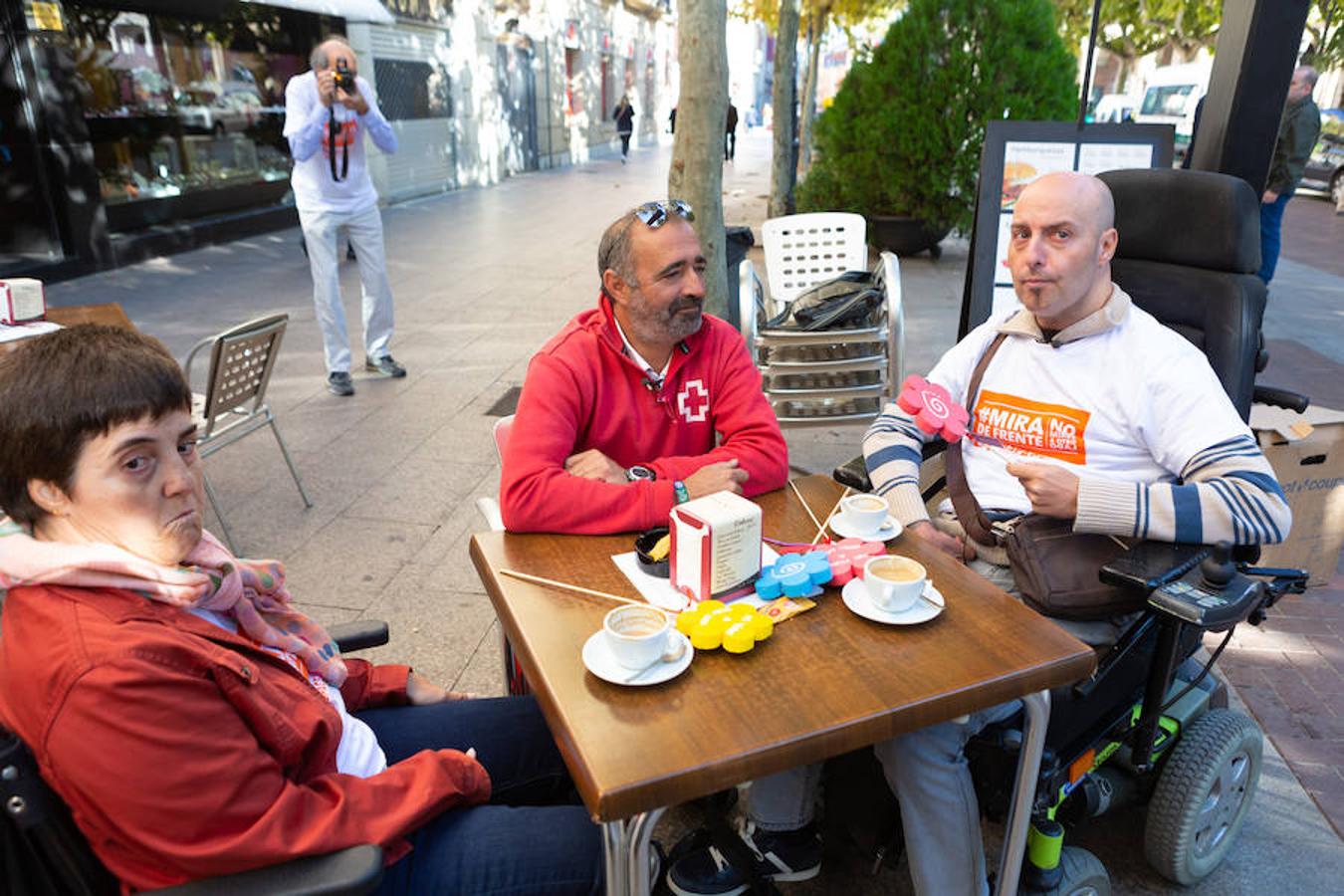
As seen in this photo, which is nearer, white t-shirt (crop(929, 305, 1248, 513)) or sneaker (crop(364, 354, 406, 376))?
white t-shirt (crop(929, 305, 1248, 513))

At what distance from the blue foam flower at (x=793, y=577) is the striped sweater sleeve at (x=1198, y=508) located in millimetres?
687

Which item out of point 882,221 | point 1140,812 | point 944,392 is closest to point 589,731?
point 944,392

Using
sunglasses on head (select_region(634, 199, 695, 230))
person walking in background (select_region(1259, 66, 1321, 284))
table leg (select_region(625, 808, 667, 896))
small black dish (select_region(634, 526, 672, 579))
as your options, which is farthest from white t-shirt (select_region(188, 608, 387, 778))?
person walking in background (select_region(1259, 66, 1321, 284))

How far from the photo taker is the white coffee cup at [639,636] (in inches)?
54.2

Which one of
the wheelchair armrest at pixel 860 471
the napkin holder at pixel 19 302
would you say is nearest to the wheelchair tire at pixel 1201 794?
the wheelchair armrest at pixel 860 471

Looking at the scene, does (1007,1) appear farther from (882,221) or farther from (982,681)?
(982,681)

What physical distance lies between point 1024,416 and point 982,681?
3.55 feet

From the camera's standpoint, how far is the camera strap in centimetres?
540

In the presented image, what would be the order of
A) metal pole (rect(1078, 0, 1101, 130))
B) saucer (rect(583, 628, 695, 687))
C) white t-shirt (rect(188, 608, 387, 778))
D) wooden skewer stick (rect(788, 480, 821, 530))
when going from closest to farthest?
1. saucer (rect(583, 628, 695, 687))
2. white t-shirt (rect(188, 608, 387, 778))
3. wooden skewer stick (rect(788, 480, 821, 530))
4. metal pole (rect(1078, 0, 1101, 130))

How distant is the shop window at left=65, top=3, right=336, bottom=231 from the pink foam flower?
9.84 meters

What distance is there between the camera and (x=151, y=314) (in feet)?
24.5

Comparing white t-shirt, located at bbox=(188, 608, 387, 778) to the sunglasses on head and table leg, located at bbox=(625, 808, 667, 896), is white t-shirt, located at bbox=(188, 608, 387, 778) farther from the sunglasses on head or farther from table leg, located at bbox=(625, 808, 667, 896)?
Result: the sunglasses on head

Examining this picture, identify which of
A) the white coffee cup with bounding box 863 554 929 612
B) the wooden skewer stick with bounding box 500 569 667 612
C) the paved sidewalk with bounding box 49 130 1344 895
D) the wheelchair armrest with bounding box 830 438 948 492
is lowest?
the paved sidewalk with bounding box 49 130 1344 895

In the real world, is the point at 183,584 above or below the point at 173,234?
above
